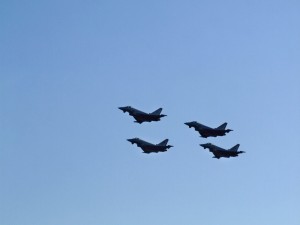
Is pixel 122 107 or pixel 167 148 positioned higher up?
pixel 122 107

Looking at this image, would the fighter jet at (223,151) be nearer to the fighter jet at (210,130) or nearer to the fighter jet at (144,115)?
the fighter jet at (210,130)

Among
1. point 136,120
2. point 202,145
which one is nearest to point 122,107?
point 136,120

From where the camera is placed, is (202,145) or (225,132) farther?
(202,145)

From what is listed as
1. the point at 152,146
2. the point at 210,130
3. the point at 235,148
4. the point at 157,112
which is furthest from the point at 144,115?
the point at 235,148

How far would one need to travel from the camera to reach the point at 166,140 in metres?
170

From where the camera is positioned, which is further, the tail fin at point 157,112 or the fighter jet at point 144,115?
the tail fin at point 157,112

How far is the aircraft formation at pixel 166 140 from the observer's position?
6398 inches

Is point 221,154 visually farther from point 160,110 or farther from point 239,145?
point 160,110

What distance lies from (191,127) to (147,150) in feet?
40.1

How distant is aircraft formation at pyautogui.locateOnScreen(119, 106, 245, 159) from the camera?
533 feet

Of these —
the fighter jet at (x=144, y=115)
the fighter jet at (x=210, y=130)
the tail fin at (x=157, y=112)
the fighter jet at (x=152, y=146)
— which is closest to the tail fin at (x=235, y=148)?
the fighter jet at (x=210, y=130)

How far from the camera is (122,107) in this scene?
6678 inches

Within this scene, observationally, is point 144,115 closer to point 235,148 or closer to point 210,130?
point 210,130

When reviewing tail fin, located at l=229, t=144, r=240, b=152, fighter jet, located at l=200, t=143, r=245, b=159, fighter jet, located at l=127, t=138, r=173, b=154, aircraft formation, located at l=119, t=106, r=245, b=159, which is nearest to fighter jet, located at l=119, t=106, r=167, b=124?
aircraft formation, located at l=119, t=106, r=245, b=159
